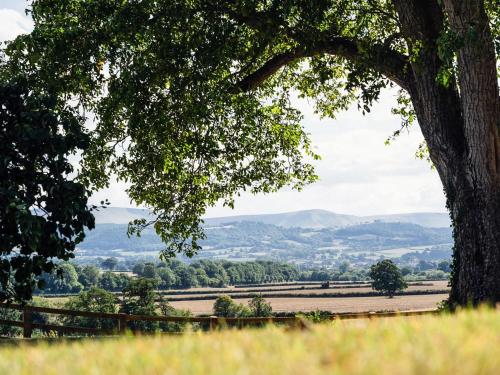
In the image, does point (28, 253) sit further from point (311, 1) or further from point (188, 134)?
point (311, 1)

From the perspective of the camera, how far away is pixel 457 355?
13.0ft

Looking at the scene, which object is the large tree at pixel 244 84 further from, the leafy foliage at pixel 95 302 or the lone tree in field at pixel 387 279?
the lone tree in field at pixel 387 279

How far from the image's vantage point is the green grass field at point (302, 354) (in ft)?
12.6

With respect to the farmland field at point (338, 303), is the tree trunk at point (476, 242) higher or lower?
higher

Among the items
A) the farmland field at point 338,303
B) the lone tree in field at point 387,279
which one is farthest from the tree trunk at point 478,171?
the lone tree in field at point 387,279

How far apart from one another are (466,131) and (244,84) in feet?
22.9

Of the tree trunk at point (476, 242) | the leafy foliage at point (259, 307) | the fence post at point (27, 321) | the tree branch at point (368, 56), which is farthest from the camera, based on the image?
the leafy foliage at point (259, 307)

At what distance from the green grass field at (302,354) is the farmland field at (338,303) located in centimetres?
9341

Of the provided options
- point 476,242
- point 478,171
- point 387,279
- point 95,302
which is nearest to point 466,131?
point 478,171

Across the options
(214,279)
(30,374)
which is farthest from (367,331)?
(214,279)

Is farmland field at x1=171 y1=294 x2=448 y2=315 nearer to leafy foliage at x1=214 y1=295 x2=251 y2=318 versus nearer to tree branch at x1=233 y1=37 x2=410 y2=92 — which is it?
leafy foliage at x1=214 y1=295 x2=251 y2=318

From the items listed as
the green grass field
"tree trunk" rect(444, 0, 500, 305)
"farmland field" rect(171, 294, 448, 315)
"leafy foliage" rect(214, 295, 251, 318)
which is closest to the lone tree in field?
"farmland field" rect(171, 294, 448, 315)

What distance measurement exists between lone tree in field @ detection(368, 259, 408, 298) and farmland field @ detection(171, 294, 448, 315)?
2535mm

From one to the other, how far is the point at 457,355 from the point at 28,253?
12.2m
